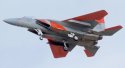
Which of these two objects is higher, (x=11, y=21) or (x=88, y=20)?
(x=11, y=21)

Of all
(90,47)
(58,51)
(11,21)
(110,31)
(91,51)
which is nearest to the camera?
(11,21)

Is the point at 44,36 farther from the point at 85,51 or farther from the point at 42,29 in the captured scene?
the point at 85,51

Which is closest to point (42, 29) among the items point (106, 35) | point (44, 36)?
point (44, 36)

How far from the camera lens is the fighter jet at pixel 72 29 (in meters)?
116

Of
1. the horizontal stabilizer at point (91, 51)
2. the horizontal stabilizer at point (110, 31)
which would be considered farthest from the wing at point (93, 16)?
the horizontal stabilizer at point (91, 51)

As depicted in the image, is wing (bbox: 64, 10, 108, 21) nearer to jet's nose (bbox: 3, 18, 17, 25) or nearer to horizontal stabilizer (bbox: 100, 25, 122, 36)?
horizontal stabilizer (bbox: 100, 25, 122, 36)

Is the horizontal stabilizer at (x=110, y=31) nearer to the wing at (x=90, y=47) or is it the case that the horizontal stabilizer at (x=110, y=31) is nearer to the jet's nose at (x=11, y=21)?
the wing at (x=90, y=47)

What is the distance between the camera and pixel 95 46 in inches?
4734

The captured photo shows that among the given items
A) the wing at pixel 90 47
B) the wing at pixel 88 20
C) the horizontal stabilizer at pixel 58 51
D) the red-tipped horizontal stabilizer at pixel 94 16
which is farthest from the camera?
the horizontal stabilizer at pixel 58 51

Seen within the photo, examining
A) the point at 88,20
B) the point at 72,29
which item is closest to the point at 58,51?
the point at 72,29

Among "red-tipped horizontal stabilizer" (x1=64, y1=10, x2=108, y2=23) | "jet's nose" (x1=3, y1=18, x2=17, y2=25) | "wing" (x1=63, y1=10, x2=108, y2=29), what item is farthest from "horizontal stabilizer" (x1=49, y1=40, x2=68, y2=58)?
"jet's nose" (x1=3, y1=18, x2=17, y2=25)

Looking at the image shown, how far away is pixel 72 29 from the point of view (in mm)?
117062

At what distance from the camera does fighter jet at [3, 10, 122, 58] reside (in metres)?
116

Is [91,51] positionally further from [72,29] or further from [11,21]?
[11,21]
